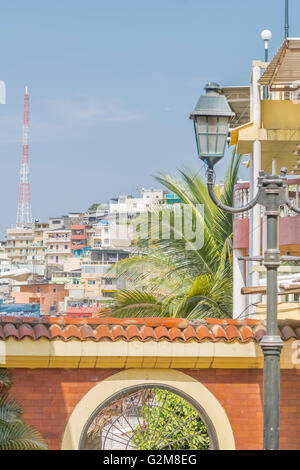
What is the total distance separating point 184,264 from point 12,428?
1113 cm

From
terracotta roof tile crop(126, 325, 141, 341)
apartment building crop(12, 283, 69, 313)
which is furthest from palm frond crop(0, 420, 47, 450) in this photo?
apartment building crop(12, 283, 69, 313)

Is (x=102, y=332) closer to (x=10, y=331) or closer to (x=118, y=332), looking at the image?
(x=118, y=332)

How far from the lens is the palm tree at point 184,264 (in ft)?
59.7

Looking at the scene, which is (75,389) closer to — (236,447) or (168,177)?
(236,447)

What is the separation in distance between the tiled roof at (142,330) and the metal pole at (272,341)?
3.10 metres

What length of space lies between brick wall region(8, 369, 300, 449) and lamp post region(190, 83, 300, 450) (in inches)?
127

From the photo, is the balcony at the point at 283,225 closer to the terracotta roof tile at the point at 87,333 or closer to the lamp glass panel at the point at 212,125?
the terracotta roof tile at the point at 87,333

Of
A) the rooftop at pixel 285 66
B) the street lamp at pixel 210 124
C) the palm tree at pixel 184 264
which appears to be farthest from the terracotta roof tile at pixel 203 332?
the palm tree at pixel 184 264

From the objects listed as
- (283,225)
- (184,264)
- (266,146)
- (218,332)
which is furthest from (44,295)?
(218,332)

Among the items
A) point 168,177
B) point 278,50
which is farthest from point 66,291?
point 278,50

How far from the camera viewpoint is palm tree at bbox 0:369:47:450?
9.02 meters

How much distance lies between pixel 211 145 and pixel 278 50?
5919 mm

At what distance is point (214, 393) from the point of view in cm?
987

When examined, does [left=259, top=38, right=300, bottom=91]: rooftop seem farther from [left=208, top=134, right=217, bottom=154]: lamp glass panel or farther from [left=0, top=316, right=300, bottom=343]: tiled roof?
[left=208, top=134, right=217, bottom=154]: lamp glass panel
